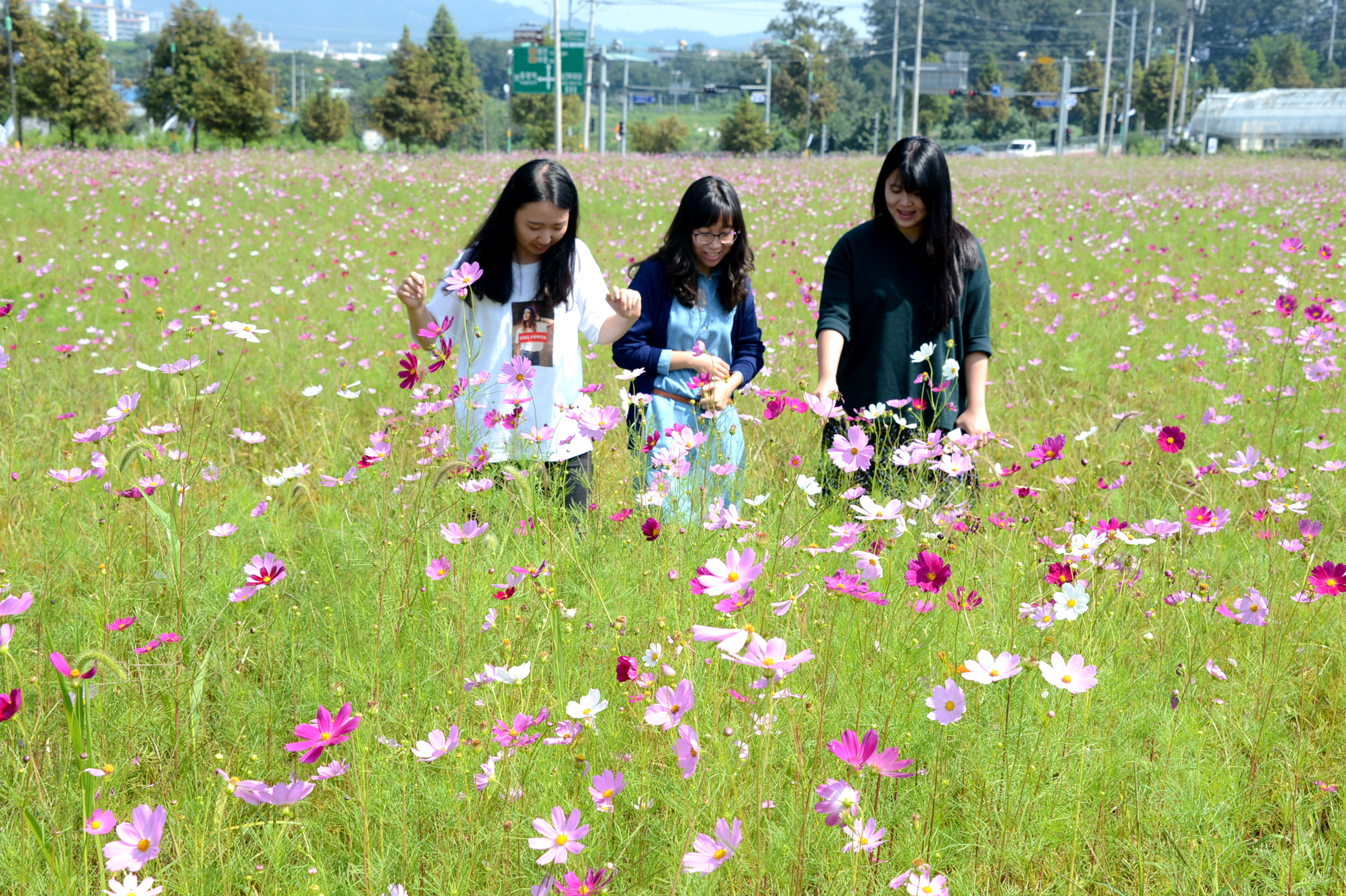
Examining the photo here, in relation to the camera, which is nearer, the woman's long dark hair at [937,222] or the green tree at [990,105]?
the woman's long dark hair at [937,222]

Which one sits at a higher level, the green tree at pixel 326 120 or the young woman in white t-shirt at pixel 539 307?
the green tree at pixel 326 120

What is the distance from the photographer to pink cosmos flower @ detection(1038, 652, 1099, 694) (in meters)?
1.19

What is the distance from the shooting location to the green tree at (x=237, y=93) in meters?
29.7

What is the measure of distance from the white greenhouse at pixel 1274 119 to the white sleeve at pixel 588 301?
4809 centimetres

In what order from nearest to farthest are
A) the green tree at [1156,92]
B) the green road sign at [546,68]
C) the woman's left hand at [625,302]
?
the woman's left hand at [625,302], the green road sign at [546,68], the green tree at [1156,92]

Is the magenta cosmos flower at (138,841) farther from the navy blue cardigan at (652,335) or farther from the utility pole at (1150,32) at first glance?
the utility pole at (1150,32)

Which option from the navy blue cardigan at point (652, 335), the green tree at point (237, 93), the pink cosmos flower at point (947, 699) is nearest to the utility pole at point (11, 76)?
the green tree at point (237, 93)

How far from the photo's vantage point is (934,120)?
61.2 m

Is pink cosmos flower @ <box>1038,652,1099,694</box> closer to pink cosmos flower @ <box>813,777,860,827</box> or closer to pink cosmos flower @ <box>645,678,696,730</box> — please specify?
pink cosmos flower @ <box>813,777,860,827</box>

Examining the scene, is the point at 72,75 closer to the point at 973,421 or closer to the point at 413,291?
the point at 413,291

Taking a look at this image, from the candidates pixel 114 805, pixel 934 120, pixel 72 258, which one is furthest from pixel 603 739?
pixel 934 120

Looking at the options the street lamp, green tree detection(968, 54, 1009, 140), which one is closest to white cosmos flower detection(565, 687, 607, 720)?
the street lamp

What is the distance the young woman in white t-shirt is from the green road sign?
27340mm

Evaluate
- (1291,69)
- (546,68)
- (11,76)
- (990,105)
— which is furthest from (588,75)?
(1291,69)
